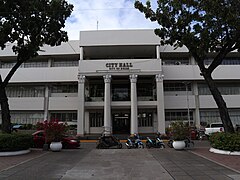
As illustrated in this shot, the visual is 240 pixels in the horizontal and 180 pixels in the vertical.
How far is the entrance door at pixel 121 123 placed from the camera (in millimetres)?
29828

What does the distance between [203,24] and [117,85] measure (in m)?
18.4

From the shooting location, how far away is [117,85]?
30.4m

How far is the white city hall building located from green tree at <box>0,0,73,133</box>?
11.9m

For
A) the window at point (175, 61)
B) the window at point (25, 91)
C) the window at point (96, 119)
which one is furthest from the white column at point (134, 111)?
the window at point (25, 91)

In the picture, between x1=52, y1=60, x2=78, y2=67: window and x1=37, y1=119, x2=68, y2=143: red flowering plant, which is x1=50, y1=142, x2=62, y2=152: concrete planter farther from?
x1=52, y1=60, x2=78, y2=67: window

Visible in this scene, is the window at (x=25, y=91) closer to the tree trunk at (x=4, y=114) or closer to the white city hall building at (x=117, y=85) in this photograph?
the white city hall building at (x=117, y=85)

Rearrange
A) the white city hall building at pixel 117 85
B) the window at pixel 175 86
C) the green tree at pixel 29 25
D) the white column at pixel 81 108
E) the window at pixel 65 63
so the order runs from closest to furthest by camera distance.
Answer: the green tree at pixel 29 25 < the white column at pixel 81 108 < the white city hall building at pixel 117 85 < the window at pixel 175 86 < the window at pixel 65 63

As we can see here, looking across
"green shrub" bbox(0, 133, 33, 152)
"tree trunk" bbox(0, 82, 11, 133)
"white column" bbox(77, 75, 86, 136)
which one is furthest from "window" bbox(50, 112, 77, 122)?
"green shrub" bbox(0, 133, 33, 152)

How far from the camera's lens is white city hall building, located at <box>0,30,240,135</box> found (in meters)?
26.8

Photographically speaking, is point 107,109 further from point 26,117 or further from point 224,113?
point 224,113

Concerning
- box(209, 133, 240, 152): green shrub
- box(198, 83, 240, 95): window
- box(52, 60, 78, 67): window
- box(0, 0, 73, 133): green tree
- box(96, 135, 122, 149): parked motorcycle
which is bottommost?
box(96, 135, 122, 149): parked motorcycle

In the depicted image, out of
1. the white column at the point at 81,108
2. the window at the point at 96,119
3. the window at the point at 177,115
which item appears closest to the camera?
the white column at the point at 81,108

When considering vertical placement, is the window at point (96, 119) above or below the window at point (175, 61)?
below

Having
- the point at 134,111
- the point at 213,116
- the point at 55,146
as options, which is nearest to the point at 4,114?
the point at 55,146
